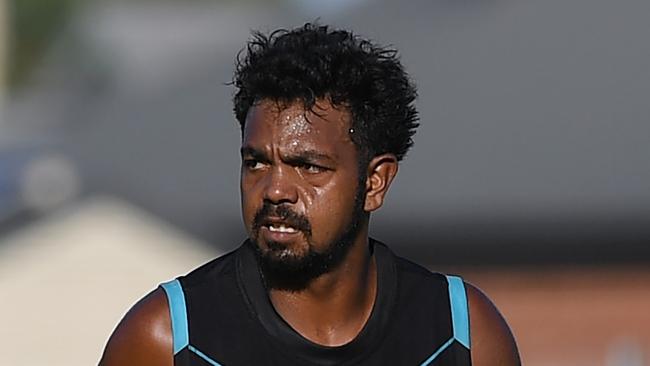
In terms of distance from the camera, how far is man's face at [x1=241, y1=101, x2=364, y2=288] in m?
3.96

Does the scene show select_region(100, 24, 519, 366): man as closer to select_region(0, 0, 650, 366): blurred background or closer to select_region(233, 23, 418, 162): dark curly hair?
select_region(233, 23, 418, 162): dark curly hair

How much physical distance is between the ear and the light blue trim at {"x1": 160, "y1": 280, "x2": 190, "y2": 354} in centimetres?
50

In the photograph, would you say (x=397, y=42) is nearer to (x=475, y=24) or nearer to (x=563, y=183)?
(x=475, y=24)

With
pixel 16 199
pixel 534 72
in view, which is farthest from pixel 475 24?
pixel 16 199

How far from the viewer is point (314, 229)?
401cm

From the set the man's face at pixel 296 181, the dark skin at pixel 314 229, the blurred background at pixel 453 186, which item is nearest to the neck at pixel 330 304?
the dark skin at pixel 314 229

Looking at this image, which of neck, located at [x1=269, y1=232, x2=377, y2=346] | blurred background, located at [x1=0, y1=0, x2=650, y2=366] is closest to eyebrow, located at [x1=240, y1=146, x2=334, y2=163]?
neck, located at [x1=269, y1=232, x2=377, y2=346]

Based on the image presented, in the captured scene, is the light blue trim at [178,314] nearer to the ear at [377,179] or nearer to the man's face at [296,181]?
the man's face at [296,181]

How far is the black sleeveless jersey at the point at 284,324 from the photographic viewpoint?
4129 millimetres

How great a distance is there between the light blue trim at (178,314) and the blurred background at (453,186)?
9.07m

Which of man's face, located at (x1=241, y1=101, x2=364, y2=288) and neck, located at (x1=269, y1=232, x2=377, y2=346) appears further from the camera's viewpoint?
neck, located at (x1=269, y1=232, x2=377, y2=346)

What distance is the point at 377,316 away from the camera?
14.0 feet

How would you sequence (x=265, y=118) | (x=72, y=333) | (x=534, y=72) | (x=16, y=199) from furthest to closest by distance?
(x=534, y=72)
(x=16, y=199)
(x=72, y=333)
(x=265, y=118)

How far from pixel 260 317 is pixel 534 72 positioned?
486 inches
